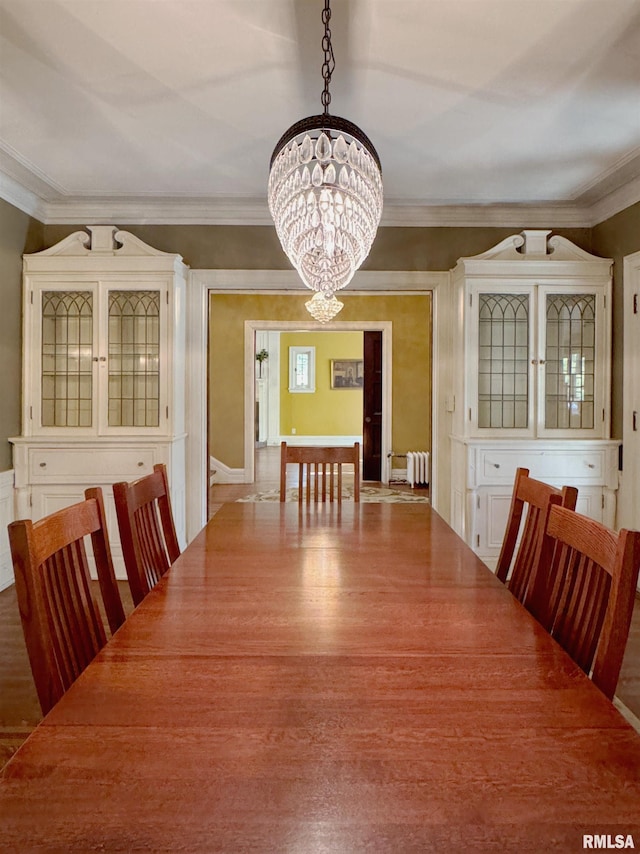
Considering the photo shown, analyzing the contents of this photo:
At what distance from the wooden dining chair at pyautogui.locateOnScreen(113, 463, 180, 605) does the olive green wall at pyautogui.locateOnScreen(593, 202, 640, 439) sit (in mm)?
3076

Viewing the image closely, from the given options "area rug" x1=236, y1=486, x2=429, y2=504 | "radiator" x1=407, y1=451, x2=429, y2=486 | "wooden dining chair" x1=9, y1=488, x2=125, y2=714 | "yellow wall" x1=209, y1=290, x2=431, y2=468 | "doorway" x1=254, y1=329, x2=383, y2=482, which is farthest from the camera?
"doorway" x1=254, y1=329, x2=383, y2=482

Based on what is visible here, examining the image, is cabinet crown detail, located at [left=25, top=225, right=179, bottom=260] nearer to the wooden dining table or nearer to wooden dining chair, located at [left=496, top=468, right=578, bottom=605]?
wooden dining chair, located at [left=496, top=468, right=578, bottom=605]

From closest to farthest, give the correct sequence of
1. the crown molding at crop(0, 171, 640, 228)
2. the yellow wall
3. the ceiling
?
the ceiling, the crown molding at crop(0, 171, 640, 228), the yellow wall

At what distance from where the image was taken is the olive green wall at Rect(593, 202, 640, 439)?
3506 mm

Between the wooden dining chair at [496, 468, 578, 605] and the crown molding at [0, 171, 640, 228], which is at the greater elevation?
the crown molding at [0, 171, 640, 228]

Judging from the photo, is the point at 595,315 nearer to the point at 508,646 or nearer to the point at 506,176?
the point at 506,176

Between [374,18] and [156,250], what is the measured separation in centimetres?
220

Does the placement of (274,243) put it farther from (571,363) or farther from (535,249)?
(571,363)

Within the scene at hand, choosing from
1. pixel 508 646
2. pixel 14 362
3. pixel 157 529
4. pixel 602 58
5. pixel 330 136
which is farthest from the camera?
pixel 14 362

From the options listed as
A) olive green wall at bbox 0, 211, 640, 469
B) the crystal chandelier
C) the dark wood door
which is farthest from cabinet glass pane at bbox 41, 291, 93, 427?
the dark wood door

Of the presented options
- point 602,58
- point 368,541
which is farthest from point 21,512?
point 602,58

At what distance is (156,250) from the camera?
3.71 m

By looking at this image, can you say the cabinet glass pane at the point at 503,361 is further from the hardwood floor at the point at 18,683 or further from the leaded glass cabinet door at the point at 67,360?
the leaded glass cabinet door at the point at 67,360

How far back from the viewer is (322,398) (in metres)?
11.7
